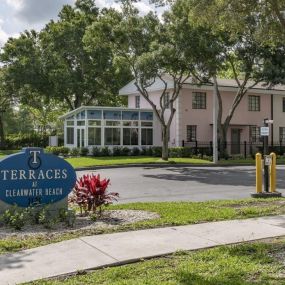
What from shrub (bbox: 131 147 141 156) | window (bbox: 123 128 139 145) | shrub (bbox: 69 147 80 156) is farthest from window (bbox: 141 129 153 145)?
shrub (bbox: 69 147 80 156)

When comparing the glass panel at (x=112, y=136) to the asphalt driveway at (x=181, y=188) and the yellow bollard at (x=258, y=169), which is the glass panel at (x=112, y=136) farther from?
the yellow bollard at (x=258, y=169)

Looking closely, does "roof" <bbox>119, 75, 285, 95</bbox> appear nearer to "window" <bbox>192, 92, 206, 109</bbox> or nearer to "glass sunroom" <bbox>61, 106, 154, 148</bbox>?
"window" <bbox>192, 92, 206, 109</bbox>

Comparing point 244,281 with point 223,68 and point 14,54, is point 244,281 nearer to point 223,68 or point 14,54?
point 223,68

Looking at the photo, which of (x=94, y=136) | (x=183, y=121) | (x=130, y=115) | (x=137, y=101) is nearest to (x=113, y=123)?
(x=130, y=115)

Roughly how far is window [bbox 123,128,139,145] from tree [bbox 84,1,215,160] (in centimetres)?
967

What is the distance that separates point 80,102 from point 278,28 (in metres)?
41.6

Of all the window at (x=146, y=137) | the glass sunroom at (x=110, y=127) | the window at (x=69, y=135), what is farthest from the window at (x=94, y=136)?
the window at (x=146, y=137)

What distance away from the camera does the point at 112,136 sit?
38750mm

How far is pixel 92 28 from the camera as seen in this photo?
97.1ft

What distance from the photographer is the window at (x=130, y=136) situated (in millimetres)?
39281

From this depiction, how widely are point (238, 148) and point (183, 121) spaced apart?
565 centimetres

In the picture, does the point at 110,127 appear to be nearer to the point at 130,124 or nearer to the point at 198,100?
the point at 130,124

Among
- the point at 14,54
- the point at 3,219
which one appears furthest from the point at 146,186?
the point at 14,54

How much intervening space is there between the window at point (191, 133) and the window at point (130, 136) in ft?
13.9
